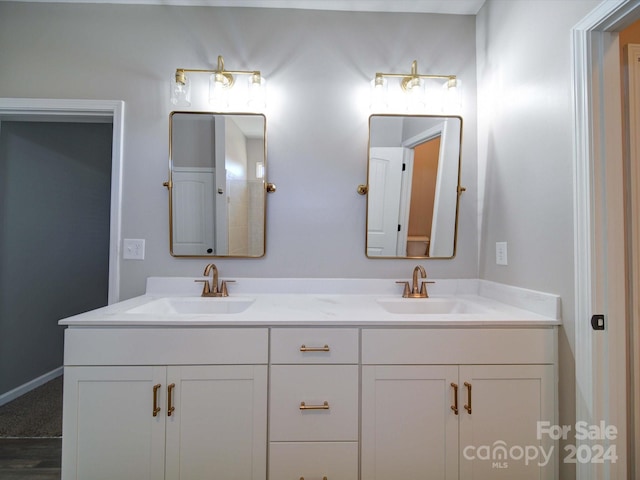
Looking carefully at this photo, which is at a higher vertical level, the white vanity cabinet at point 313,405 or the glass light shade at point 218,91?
the glass light shade at point 218,91

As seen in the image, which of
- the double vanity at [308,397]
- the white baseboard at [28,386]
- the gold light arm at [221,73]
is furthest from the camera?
the white baseboard at [28,386]

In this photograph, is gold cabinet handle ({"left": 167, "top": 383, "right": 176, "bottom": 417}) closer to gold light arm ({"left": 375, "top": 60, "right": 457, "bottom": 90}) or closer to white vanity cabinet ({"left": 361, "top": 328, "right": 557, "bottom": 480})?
white vanity cabinet ({"left": 361, "top": 328, "right": 557, "bottom": 480})

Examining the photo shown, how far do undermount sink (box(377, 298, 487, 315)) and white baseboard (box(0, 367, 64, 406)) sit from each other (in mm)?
2710

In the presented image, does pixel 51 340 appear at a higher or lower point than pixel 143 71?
lower

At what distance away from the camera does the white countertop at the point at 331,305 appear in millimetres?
1137

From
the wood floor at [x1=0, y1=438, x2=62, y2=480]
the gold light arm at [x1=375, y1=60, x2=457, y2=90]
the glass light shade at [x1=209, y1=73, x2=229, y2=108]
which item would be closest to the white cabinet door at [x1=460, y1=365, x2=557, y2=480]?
the gold light arm at [x1=375, y1=60, x2=457, y2=90]

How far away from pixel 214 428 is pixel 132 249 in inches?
41.9

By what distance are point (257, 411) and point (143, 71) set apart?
1862 millimetres

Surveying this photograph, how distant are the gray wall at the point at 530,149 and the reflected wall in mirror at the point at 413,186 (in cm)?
20

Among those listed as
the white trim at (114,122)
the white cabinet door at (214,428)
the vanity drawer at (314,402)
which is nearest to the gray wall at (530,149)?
the vanity drawer at (314,402)

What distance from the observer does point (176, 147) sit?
163 cm

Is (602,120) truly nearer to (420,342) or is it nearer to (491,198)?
(491,198)

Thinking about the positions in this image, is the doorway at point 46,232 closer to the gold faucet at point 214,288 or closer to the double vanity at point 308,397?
the gold faucet at point 214,288

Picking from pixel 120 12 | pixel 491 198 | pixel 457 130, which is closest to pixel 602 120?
pixel 491 198
